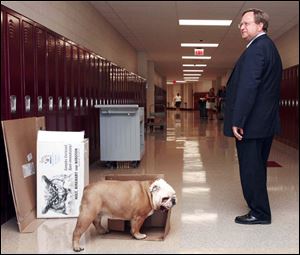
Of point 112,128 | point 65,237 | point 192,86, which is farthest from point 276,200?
point 192,86

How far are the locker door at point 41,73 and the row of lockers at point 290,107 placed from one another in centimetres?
561

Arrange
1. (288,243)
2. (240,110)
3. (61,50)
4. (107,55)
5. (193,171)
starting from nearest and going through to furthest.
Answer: (288,243) < (240,110) < (61,50) < (193,171) < (107,55)

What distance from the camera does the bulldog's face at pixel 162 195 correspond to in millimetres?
2479

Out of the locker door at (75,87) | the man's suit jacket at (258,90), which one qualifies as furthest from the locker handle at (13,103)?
the man's suit jacket at (258,90)

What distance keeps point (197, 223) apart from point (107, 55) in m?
5.74

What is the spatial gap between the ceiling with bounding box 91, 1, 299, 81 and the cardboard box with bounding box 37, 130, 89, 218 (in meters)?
4.25

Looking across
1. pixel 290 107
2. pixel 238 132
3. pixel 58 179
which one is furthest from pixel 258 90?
pixel 290 107

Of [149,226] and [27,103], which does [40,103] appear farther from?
[149,226]

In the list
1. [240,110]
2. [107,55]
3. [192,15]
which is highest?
[192,15]

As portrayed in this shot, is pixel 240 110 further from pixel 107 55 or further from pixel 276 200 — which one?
pixel 107 55

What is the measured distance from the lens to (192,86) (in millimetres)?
36562

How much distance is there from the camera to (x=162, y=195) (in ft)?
8.12

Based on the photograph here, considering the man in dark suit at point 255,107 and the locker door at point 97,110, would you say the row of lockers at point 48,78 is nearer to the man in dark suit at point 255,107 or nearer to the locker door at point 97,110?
the locker door at point 97,110

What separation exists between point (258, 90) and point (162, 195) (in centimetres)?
109
